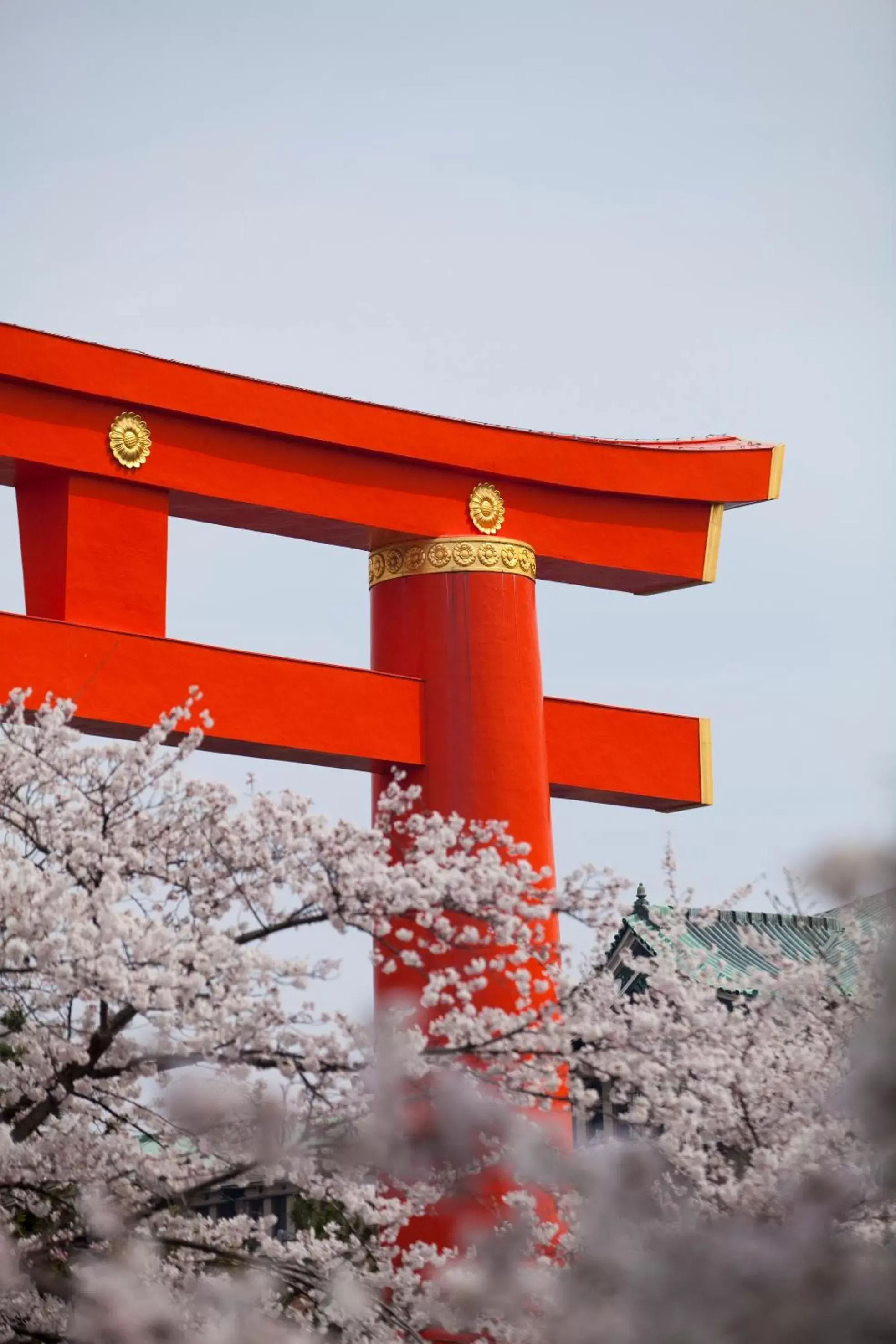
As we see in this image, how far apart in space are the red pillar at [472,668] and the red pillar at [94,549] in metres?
1.96

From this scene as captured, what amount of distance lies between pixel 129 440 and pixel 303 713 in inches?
83.6

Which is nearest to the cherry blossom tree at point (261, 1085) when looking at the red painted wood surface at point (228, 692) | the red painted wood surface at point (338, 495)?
the red painted wood surface at point (228, 692)

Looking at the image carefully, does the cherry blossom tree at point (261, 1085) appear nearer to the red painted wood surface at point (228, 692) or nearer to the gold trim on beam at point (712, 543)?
the red painted wood surface at point (228, 692)

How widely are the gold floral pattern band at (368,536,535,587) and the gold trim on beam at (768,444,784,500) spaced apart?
239 centimetres

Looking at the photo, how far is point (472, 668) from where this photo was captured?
13320 mm

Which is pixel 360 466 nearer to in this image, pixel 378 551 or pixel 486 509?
pixel 378 551

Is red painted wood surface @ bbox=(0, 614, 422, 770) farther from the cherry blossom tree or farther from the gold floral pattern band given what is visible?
the cherry blossom tree

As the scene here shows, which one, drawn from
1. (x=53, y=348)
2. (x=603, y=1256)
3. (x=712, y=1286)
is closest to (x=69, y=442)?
(x=53, y=348)

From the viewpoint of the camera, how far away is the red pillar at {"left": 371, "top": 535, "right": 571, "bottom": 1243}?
13102 millimetres

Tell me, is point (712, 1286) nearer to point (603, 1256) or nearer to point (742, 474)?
point (603, 1256)

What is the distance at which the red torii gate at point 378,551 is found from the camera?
11977 mm

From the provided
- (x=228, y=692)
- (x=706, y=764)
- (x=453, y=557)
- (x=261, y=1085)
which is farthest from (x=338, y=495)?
(x=261, y=1085)

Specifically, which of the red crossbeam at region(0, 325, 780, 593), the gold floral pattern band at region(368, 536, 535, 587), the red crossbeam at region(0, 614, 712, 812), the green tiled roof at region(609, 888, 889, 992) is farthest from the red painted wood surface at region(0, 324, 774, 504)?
the green tiled roof at region(609, 888, 889, 992)

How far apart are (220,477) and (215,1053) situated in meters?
5.87
